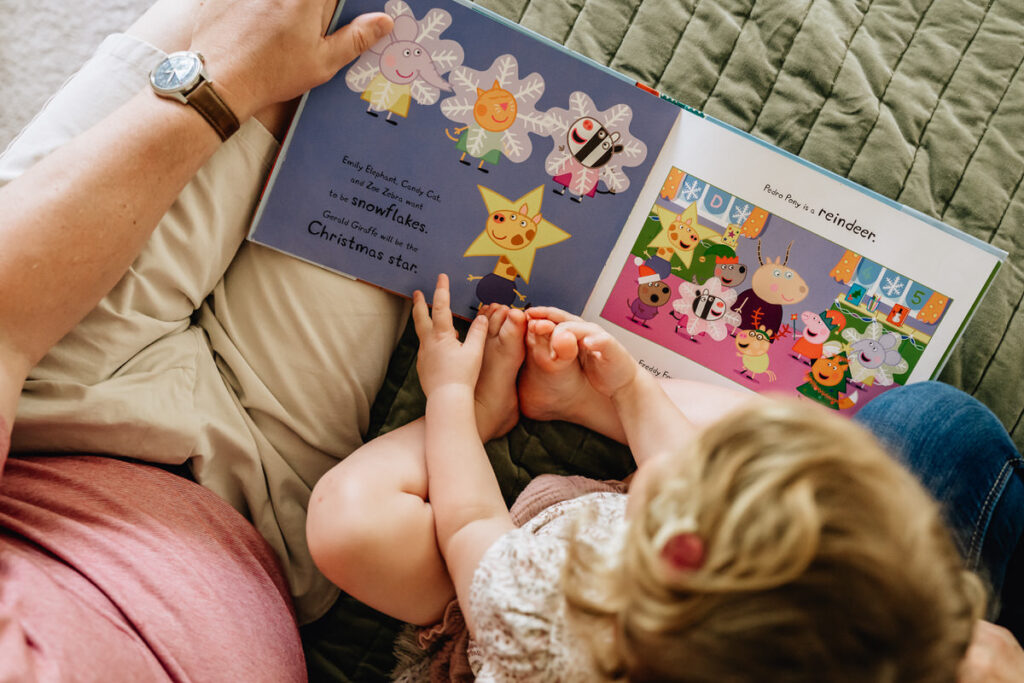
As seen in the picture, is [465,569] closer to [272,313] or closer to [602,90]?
[272,313]

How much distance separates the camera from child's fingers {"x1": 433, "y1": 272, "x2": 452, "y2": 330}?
789 mm

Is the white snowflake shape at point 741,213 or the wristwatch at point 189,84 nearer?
the wristwatch at point 189,84

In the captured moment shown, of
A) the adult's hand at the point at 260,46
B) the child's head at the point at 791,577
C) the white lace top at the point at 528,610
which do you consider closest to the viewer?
the child's head at the point at 791,577

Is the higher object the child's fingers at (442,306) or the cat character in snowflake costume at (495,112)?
the cat character in snowflake costume at (495,112)

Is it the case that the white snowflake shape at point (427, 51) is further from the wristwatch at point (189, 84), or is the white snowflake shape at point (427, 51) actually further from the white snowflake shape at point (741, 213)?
the white snowflake shape at point (741, 213)

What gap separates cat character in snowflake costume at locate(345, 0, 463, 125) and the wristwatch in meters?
0.15

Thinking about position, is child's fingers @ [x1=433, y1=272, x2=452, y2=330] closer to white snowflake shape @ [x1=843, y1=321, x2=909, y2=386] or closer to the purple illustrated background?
the purple illustrated background

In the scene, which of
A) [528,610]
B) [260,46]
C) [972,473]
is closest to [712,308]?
[972,473]

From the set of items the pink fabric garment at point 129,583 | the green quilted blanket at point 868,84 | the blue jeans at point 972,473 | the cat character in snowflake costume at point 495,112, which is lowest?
the pink fabric garment at point 129,583

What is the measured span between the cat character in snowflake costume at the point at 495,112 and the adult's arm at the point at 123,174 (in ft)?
0.35

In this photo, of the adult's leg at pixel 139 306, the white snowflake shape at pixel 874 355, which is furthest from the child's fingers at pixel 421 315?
the white snowflake shape at pixel 874 355

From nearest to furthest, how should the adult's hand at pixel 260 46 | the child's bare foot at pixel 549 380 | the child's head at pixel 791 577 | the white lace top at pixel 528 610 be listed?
the child's head at pixel 791 577
the white lace top at pixel 528 610
the adult's hand at pixel 260 46
the child's bare foot at pixel 549 380

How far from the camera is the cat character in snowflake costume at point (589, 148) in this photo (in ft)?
2.50

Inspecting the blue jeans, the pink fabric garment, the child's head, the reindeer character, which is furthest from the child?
the reindeer character
